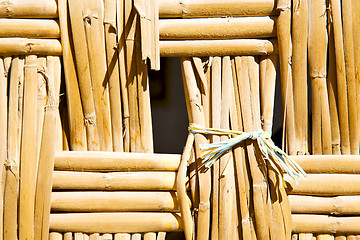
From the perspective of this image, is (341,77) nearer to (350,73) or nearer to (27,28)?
(350,73)

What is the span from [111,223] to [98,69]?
10.9 inches

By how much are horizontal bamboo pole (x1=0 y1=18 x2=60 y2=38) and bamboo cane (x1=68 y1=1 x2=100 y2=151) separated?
40 millimetres

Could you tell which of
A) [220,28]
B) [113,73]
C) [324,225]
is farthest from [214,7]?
[324,225]

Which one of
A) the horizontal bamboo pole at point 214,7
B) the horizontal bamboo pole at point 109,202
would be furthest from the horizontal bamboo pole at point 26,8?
the horizontal bamboo pole at point 109,202

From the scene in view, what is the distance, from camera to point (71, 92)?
2.81ft

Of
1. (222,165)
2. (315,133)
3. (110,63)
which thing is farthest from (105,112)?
(315,133)

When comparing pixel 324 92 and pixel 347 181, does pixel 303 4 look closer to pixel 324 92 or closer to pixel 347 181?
pixel 324 92

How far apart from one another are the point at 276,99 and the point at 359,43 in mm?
262

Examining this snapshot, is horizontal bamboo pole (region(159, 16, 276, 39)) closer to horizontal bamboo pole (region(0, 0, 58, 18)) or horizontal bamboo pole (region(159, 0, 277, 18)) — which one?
horizontal bamboo pole (region(159, 0, 277, 18))

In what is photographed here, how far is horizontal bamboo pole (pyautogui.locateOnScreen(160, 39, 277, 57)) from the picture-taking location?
85 cm

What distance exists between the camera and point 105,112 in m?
0.86

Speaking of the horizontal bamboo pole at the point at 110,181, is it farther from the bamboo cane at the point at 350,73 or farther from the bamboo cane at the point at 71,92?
the bamboo cane at the point at 350,73

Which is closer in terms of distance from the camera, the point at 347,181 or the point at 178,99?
the point at 347,181

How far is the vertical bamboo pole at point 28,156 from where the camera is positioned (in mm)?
830
